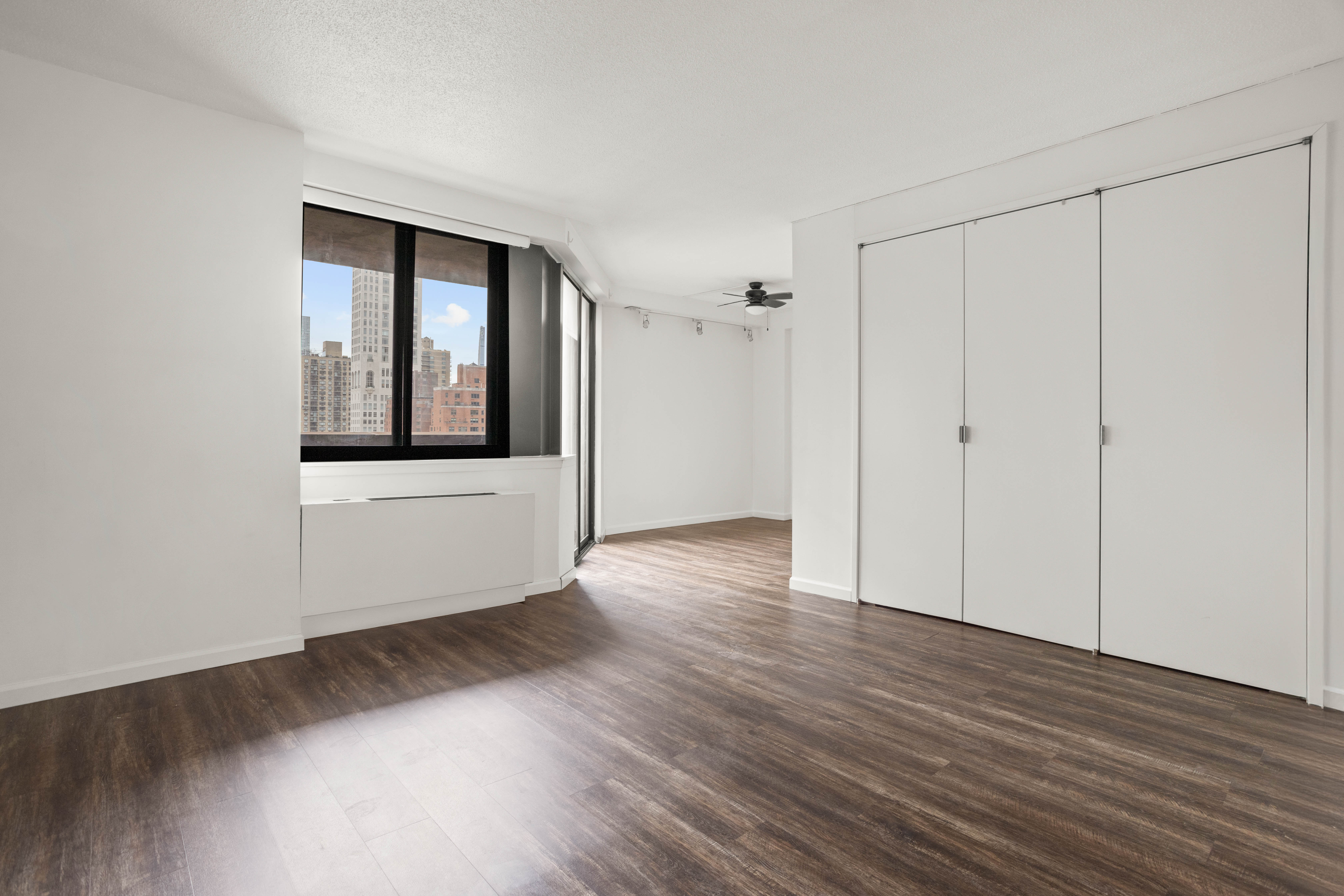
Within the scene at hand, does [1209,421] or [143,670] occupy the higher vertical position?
[1209,421]

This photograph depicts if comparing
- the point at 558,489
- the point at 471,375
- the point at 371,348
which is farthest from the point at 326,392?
the point at 558,489

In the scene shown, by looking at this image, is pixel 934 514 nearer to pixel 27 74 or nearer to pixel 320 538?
pixel 320 538

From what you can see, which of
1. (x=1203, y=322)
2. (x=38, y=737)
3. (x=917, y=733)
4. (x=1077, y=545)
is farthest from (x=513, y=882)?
(x=1203, y=322)

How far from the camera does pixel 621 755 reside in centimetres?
232

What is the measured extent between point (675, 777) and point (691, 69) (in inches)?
118

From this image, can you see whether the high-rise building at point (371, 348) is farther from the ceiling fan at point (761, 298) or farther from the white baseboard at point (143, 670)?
the ceiling fan at point (761, 298)

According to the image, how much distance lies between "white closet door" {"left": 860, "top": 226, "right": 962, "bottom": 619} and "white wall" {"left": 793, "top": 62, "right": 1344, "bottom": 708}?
4.7 inches

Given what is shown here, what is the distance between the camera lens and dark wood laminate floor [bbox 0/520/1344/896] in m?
1.70

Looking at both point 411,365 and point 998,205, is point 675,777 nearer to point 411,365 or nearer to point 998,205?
point 411,365

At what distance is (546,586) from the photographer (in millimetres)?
4805

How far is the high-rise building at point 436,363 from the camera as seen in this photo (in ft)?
14.1

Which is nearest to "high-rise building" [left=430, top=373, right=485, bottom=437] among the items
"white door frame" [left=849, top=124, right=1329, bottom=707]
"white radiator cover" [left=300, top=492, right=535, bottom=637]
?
"white radiator cover" [left=300, top=492, right=535, bottom=637]

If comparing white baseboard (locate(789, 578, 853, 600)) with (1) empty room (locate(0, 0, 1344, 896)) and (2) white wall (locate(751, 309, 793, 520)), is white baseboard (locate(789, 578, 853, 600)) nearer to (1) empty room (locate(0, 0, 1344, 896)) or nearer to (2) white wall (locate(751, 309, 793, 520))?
(1) empty room (locate(0, 0, 1344, 896))

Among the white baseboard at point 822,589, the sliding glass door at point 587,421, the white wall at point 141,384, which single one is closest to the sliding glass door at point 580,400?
the sliding glass door at point 587,421
